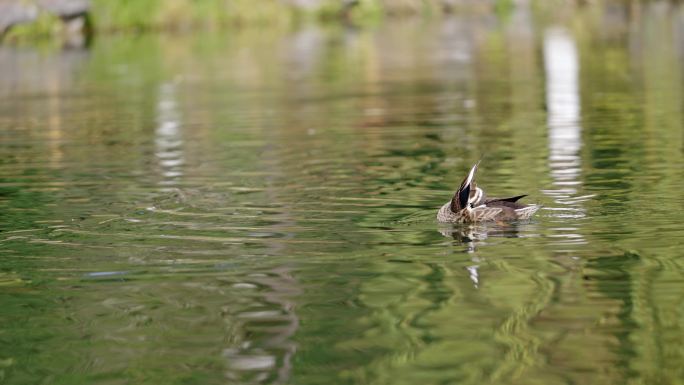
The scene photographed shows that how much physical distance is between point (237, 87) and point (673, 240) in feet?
65.4

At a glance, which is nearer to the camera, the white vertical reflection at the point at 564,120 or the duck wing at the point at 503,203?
the duck wing at the point at 503,203

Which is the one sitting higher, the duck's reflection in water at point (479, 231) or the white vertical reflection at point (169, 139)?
the white vertical reflection at point (169, 139)

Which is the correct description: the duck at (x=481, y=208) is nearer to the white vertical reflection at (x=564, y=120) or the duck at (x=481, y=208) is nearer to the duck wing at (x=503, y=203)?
the duck wing at (x=503, y=203)

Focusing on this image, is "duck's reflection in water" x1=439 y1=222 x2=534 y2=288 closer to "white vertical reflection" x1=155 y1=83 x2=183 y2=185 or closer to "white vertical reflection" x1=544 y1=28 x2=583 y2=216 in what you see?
"white vertical reflection" x1=544 y1=28 x2=583 y2=216

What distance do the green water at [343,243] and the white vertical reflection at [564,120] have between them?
65 millimetres

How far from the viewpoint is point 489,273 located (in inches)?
364

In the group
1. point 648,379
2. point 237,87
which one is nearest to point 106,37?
point 237,87

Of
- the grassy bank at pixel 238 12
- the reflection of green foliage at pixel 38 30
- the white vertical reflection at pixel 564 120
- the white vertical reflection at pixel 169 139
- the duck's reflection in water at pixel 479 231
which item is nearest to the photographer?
the duck's reflection in water at pixel 479 231

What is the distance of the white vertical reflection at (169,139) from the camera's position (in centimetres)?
1523

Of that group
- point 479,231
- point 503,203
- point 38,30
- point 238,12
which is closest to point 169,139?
point 503,203

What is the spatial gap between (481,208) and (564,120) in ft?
29.0

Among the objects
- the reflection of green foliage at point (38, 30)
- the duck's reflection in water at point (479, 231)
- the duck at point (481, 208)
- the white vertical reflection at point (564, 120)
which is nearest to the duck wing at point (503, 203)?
the duck at point (481, 208)

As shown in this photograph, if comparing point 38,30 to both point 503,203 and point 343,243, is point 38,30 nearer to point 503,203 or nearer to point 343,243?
point 503,203

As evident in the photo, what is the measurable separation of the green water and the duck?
0.31 feet
